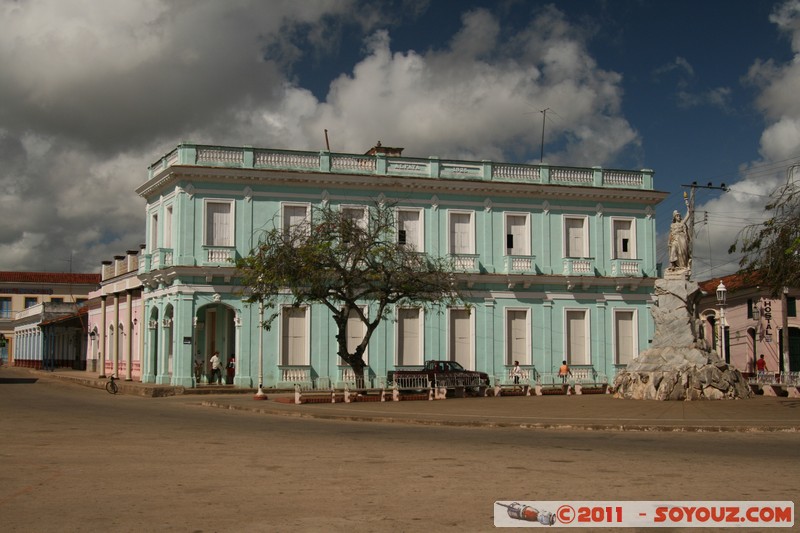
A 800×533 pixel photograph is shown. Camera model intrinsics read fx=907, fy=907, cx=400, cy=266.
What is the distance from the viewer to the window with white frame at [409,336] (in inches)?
1519

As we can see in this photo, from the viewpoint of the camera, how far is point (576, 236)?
41.6 m

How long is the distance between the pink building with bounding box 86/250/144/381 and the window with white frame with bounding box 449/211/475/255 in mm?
14272

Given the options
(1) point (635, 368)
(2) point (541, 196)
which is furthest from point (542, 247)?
(1) point (635, 368)

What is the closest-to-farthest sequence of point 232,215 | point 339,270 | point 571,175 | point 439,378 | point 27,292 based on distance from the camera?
point 339,270 < point 439,378 < point 232,215 < point 571,175 < point 27,292

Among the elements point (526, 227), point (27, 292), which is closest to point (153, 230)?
point (526, 227)

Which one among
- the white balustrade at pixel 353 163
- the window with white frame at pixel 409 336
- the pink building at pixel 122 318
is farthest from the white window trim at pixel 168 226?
the window with white frame at pixel 409 336

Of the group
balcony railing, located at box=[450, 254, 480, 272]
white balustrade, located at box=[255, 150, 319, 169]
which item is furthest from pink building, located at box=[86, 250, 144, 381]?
balcony railing, located at box=[450, 254, 480, 272]

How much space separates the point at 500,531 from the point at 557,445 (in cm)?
742

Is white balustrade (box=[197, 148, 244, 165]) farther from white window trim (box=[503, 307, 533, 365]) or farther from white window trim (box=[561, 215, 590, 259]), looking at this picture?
white window trim (box=[561, 215, 590, 259])

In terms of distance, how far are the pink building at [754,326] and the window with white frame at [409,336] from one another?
17.4 m

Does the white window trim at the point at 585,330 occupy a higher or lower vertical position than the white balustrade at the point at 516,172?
lower

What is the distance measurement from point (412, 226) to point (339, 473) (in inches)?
1101

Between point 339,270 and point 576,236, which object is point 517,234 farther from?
point 339,270

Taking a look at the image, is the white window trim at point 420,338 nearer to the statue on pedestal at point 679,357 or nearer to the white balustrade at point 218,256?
the white balustrade at point 218,256
